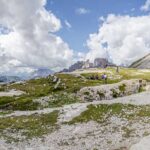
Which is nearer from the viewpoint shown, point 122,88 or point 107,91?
point 107,91

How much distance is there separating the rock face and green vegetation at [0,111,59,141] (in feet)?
65.2

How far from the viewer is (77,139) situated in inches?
2036

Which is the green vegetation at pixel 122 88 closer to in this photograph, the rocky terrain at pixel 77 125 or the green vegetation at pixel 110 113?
the rocky terrain at pixel 77 125

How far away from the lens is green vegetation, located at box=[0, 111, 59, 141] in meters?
55.7

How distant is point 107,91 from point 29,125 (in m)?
33.2

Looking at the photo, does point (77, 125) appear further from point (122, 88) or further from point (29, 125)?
point (122, 88)

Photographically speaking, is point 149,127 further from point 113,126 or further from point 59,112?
point 59,112

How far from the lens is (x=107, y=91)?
89812mm

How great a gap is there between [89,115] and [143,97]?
63.3 feet

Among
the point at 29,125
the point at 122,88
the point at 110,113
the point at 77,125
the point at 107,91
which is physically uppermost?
the point at 122,88

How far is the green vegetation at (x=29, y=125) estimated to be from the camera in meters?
55.7

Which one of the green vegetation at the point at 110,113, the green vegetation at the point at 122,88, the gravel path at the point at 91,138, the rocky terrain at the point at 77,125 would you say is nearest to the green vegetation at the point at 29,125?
the rocky terrain at the point at 77,125

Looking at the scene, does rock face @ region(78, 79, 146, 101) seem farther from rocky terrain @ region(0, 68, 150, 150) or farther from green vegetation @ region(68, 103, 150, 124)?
green vegetation @ region(68, 103, 150, 124)

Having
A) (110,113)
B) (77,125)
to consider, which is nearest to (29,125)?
(77,125)
